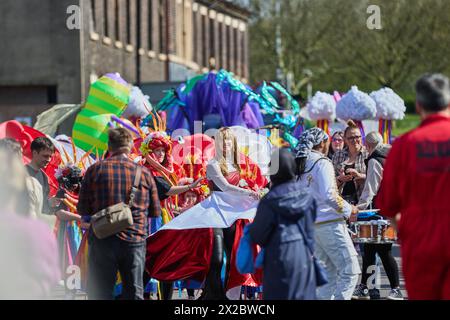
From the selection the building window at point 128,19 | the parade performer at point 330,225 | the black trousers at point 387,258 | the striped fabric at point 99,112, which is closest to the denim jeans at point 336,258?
the parade performer at point 330,225

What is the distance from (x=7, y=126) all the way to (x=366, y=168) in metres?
4.54

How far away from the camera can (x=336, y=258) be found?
36.2ft

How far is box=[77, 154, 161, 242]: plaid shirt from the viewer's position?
949 centimetres

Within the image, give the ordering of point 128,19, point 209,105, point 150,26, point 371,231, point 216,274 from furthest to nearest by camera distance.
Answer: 1. point 150,26
2. point 128,19
3. point 209,105
4. point 371,231
5. point 216,274

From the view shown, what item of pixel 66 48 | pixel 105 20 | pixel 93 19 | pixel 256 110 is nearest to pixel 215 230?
pixel 256 110

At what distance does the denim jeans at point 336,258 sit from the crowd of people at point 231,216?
0.5 inches

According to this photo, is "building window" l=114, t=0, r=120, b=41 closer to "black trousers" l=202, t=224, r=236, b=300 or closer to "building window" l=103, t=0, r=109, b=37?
"building window" l=103, t=0, r=109, b=37

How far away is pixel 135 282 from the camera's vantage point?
31.2 feet

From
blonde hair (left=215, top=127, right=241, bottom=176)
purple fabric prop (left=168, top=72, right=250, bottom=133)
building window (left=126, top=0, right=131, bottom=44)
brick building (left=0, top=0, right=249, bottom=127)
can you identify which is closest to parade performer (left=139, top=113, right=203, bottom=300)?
blonde hair (left=215, top=127, right=241, bottom=176)

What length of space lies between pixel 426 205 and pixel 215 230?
166 inches

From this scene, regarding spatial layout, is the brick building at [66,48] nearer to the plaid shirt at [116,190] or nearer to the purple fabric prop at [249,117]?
the purple fabric prop at [249,117]

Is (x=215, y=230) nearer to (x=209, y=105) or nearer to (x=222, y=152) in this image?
(x=222, y=152)

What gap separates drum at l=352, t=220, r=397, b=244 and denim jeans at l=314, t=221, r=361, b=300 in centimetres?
154

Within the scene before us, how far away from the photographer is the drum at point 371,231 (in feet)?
41.5
